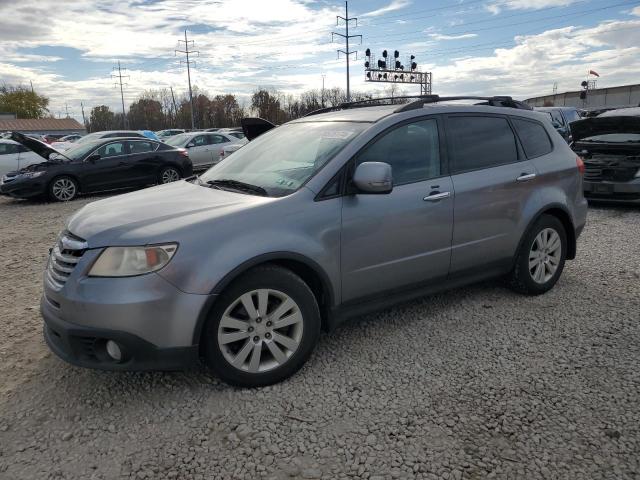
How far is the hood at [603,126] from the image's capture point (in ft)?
27.9

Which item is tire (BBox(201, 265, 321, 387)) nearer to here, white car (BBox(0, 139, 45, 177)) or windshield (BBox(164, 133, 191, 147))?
white car (BBox(0, 139, 45, 177))

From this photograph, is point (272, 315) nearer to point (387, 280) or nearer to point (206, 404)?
point (206, 404)

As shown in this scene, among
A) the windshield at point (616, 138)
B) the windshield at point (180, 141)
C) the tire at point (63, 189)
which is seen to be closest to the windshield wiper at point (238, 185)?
the windshield at point (616, 138)

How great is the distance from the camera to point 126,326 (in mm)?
2732

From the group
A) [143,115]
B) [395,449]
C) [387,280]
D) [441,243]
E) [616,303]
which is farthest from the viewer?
[143,115]

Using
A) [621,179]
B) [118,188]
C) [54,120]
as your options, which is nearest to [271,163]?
[621,179]

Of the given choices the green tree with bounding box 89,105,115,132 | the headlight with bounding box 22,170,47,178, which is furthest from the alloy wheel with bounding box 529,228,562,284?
the green tree with bounding box 89,105,115,132

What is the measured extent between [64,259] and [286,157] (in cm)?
165

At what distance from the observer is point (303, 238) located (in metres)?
3.15

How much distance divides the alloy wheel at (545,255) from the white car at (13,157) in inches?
496

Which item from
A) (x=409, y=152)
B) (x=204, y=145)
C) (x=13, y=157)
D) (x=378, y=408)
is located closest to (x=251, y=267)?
(x=378, y=408)

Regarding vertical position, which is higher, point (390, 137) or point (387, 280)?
point (390, 137)

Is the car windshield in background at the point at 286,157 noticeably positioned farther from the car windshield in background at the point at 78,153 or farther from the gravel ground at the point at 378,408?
the car windshield in background at the point at 78,153

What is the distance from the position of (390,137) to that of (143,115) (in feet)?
364
